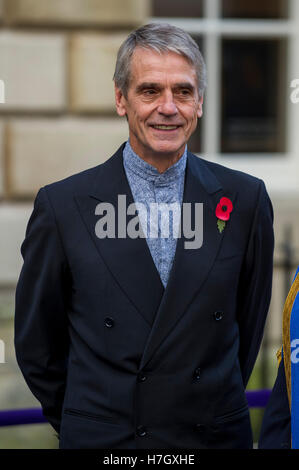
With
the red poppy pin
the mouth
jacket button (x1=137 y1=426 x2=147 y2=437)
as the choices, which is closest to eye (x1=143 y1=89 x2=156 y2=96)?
the mouth

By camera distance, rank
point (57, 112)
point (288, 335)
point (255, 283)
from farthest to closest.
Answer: point (57, 112) → point (255, 283) → point (288, 335)

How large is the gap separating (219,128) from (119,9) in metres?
1.67

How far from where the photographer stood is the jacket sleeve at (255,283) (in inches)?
126

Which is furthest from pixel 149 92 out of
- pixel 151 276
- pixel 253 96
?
pixel 253 96

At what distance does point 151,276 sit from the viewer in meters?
3.02

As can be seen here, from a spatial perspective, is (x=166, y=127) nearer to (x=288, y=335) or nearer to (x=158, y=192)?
(x=158, y=192)

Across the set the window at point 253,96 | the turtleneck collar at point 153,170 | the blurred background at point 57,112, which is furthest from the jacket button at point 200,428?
the window at point 253,96

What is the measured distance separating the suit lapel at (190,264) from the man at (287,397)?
1.33 feet

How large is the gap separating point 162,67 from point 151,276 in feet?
2.31

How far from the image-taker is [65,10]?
7188 millimetres

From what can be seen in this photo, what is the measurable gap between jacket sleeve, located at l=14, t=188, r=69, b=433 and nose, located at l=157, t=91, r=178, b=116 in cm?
54

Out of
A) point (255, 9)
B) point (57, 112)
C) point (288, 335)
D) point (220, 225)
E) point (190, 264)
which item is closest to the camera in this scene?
point (288, 335)

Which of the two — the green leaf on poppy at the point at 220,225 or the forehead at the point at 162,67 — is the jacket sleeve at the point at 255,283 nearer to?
the green leaf on poppy at the point at 220,225

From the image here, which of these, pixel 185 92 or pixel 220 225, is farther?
pixel 220 225
